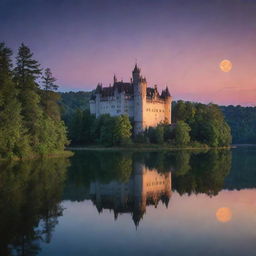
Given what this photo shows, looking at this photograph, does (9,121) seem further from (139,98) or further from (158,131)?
(139,98)

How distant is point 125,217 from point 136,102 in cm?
10490

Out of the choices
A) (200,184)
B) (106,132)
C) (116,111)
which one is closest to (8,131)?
(200,184)

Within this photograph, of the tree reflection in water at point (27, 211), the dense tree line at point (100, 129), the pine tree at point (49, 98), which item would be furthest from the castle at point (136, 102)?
the tree reflection in water at point (27, 211)

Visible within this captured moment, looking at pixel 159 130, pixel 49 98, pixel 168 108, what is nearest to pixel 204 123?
pixel 159 130

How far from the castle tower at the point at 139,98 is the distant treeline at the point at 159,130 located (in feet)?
15.6

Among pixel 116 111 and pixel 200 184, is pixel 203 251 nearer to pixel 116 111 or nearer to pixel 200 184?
pixel 200 184

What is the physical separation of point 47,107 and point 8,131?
18.7m

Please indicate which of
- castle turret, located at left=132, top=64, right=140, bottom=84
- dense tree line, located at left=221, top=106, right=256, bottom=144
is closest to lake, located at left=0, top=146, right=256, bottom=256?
castle turret, located at left=132, top=64, right=140, bottom=84

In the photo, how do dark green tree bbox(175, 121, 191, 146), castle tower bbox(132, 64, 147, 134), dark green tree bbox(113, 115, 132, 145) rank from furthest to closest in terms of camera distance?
castle tower bbox(132, 64, 147, 134), dark green tree bbox(175, 121, 191, 146), dark green tree bbox(113, 115, 132, 145)

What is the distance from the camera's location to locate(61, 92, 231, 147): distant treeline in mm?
102000

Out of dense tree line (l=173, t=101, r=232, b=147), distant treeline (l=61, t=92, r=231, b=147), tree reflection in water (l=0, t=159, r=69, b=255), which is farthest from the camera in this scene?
dense tree line (l=173, t=101, r=232, b=147)

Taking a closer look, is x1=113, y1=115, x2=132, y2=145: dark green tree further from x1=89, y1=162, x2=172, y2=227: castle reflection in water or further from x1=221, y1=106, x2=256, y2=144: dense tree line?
x1=221, y1=106, x2=256, y2=144: dense tree line

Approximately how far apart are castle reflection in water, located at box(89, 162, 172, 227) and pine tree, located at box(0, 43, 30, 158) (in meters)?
17.5

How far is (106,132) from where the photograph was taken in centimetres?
10331
